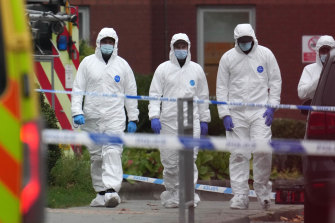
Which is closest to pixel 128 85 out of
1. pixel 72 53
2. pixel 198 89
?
pixel 198 89

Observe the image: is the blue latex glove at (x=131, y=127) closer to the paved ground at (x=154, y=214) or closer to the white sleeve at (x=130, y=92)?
the white sleeve at (x=130, y=92)

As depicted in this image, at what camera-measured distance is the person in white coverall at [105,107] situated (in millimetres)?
10352

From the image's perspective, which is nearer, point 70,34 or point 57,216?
point 57,216

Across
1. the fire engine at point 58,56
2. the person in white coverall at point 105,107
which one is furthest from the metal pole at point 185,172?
the fire engine at point 58,56

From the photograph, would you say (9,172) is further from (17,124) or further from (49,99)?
(49,99)

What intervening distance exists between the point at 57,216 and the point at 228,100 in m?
2.43

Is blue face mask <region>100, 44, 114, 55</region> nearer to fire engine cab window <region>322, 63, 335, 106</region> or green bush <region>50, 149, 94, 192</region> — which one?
green bush <region>50, 149, 94, 192</region>

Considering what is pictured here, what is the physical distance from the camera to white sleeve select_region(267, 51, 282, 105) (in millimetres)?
10406

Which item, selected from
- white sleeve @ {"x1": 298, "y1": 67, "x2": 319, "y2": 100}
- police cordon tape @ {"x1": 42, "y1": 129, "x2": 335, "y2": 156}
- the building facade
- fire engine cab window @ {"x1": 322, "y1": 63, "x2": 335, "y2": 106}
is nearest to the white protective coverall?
white sleeve @ {"x1": 298, "y1": 67, "x2": 319, "y2": 100}

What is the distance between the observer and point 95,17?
16.9 metres

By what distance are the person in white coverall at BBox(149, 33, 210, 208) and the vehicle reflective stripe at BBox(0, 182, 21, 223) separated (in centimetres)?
634

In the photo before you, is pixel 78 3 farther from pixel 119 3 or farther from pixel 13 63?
pixel 13 63

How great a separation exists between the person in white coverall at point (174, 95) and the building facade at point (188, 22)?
634cm

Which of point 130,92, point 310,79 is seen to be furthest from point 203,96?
point 310,79
